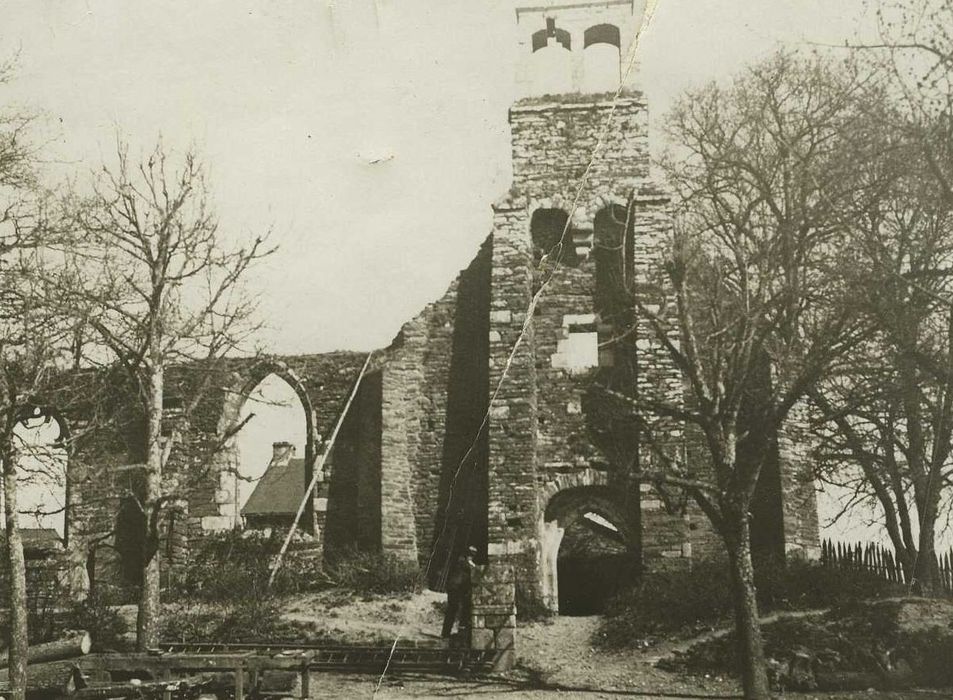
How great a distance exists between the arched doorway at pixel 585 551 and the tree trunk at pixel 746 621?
5.64m

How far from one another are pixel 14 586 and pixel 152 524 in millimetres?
2273

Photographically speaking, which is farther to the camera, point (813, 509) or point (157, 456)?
point (813, 509)

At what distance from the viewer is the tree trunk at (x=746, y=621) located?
11047mm

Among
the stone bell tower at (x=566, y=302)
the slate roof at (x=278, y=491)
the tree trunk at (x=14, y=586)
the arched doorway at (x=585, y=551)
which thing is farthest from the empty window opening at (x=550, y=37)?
the slate roof at (x=278, y=491)

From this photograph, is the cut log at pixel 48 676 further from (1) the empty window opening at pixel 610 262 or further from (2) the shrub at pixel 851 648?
(1) the empty window opening at pixel 610 262

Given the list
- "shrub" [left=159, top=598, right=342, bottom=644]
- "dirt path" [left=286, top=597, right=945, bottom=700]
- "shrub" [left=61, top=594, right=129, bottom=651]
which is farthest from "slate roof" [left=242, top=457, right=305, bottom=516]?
"dirt path" [left=286, top=597, right=945, bottom=700]

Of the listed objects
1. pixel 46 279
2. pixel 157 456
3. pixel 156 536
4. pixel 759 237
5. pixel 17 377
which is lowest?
pixel 156 536

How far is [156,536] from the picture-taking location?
13.0m

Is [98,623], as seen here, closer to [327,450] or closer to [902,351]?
[327,450]

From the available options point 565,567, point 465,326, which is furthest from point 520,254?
point 565,567

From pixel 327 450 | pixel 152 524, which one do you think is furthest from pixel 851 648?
pixel 327 450

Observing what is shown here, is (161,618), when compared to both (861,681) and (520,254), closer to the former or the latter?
(520,254)

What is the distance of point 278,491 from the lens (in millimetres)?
36281

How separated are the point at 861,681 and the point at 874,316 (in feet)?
15.5
